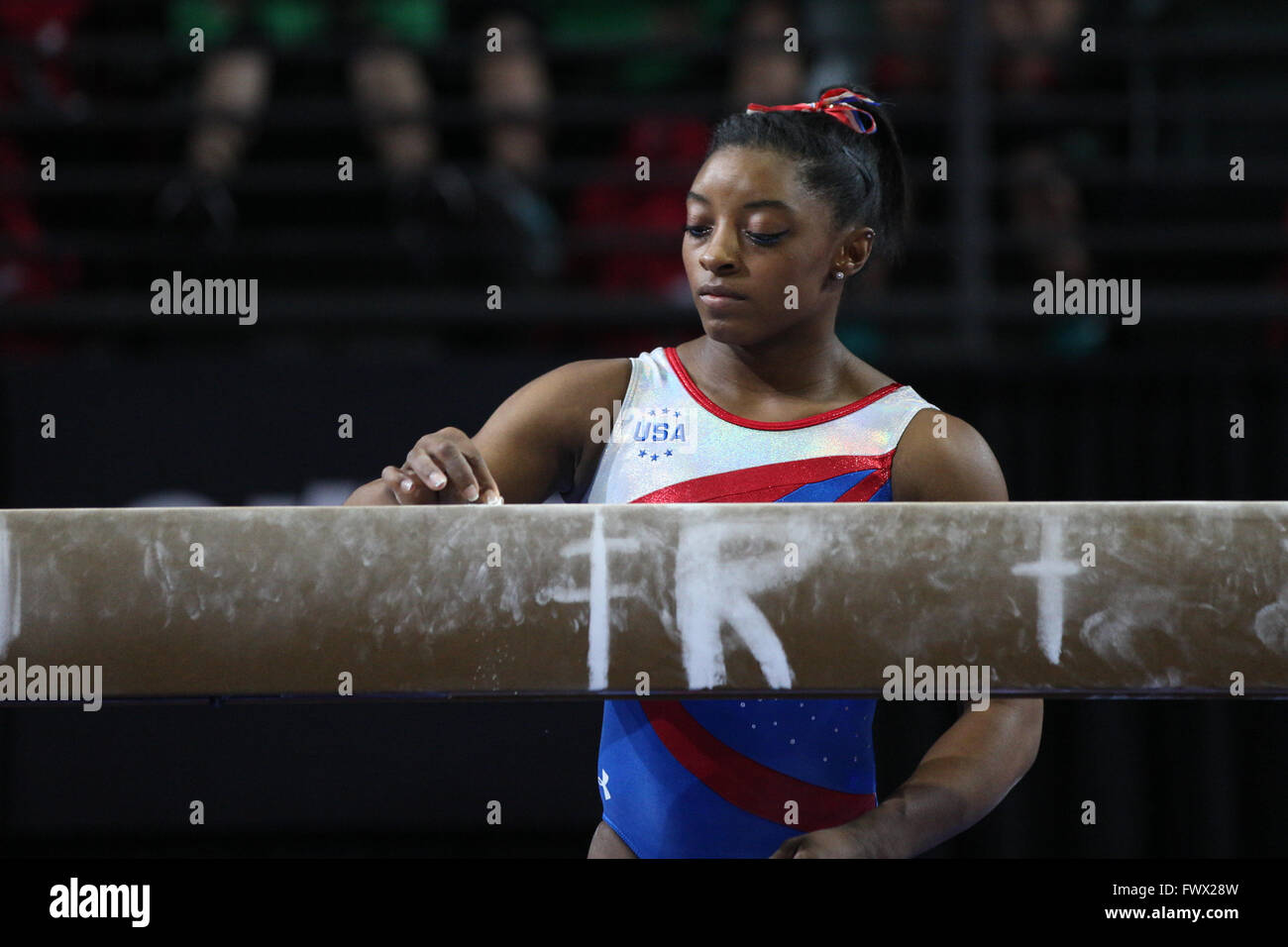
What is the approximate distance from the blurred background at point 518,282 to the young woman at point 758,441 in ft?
4.38

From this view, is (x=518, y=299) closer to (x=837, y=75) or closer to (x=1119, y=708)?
(x=837, y=75)

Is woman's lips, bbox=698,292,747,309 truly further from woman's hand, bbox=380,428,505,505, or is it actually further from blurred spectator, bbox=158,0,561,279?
blurred spectator, bbox=158,0,561,279

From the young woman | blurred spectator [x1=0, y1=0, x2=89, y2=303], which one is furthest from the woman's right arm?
blurred spectator [x1=0, y1=0, x2=89, y2=303]

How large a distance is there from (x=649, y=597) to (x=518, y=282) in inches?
102

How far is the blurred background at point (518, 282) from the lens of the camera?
3.15 metres

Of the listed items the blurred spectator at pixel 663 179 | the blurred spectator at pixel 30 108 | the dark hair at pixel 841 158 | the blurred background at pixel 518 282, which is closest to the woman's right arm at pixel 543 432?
the dark hair at pixel 841 158

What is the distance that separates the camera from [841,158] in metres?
1.80

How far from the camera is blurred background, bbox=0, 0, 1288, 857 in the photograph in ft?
10.3

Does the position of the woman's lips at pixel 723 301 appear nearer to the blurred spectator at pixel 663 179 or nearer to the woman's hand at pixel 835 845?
the woman's hand at pixel 835 845

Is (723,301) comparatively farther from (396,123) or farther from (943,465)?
(396,123)

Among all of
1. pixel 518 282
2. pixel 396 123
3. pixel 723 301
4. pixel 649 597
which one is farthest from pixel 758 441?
pixel 396 123

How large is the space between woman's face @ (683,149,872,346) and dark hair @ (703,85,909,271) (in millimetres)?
23
